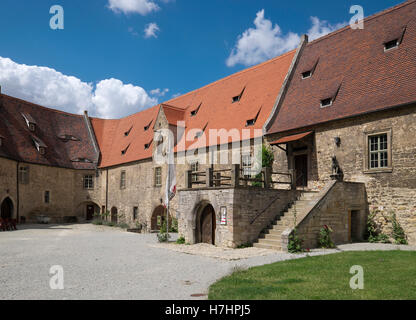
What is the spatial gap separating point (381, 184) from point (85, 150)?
2941 centimetres

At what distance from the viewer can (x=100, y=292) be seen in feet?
26.4

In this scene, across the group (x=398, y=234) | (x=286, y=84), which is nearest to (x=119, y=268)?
(x=398, y=234)

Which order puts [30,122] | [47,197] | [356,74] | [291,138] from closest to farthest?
[356,74]
[291,138]
[47,197]
[30,122]

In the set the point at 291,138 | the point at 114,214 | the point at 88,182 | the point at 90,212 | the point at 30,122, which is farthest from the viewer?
the point at 90,212

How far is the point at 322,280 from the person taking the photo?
27.8 feet

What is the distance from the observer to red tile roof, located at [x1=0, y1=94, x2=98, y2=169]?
3109 cm

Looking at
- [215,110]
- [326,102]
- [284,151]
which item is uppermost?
[215,110]

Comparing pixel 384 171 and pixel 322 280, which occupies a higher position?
pixel 384 171

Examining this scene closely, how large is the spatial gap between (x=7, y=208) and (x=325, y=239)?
2563cm

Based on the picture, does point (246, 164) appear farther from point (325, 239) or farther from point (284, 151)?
point (325, 239)

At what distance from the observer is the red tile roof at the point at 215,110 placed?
2328 cm

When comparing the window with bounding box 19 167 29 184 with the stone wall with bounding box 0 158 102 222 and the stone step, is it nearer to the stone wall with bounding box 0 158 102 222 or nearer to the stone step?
the stone wall with bounding box 0 158 102 222
